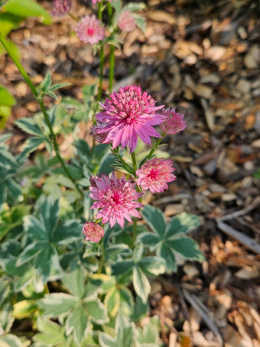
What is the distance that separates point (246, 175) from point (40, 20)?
2103mm

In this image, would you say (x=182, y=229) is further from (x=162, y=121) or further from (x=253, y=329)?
(x=162, y=121)

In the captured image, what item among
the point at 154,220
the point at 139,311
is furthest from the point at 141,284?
the point at 154,220

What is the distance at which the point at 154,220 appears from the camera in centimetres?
172

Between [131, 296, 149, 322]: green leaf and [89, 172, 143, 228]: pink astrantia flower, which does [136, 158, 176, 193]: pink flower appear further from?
[131, 296, 149, 322]: green leaf

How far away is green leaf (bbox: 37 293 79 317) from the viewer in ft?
4.72

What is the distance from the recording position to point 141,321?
178 cm

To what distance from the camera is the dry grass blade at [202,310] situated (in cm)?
176

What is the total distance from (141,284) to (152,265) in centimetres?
9

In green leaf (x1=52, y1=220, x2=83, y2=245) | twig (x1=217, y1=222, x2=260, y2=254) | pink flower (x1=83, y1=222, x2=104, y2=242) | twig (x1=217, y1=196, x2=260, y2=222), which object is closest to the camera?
pink flower (x1=83, y1=222, x2=104, y2=242)

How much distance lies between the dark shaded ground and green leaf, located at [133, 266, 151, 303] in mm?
387

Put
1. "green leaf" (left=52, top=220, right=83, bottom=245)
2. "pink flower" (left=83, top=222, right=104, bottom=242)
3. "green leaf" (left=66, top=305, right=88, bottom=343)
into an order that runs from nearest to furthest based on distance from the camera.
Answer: "pink flower" (left=83, top=222, right=104, bottom=242) < "green leaf" (left=66, top=305, right=88, bottom=343) < "green leaf" (left=52, top=220, right=83, bottom=245)

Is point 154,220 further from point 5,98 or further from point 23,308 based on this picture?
point 5,98

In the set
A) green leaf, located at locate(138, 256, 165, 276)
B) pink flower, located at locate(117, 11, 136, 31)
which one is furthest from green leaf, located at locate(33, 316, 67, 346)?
pink flower, located at locate(117, 11, 136, 31)

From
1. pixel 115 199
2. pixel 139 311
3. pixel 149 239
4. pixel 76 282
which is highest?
pixel 115 199
